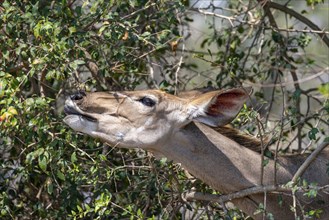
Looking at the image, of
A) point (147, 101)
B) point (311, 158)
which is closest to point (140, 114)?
point (147, 101)

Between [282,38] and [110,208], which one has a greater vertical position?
[282,38]

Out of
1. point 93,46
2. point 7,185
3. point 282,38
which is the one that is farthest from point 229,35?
point 7,185

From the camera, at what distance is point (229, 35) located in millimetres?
6812

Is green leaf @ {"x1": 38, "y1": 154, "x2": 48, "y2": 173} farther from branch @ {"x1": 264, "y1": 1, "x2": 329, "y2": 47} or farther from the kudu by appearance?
branch @ {"x1": 264, "y1": 1, "x2": 329, "y2": 47}

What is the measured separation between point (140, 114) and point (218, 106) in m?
0.46

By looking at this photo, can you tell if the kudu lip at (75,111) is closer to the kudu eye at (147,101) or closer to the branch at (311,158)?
the kudu eye at (147,101)

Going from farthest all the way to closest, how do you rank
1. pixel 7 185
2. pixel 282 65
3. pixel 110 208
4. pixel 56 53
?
pixel 282 65
pixel 7 185
pixel 110 208
pixel 56 53

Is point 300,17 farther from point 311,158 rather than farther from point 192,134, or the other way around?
point 311,158

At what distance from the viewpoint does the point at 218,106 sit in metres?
5.34

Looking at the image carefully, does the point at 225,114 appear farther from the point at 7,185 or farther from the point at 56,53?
the point at 7,185

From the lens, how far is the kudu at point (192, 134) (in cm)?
529

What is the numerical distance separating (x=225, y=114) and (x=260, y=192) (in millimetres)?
512

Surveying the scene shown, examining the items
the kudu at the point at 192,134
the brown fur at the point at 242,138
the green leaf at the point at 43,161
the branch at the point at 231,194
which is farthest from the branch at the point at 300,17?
the green leaf at the point at 43,161

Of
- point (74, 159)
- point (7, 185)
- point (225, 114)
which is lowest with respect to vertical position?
point (7, 185)
